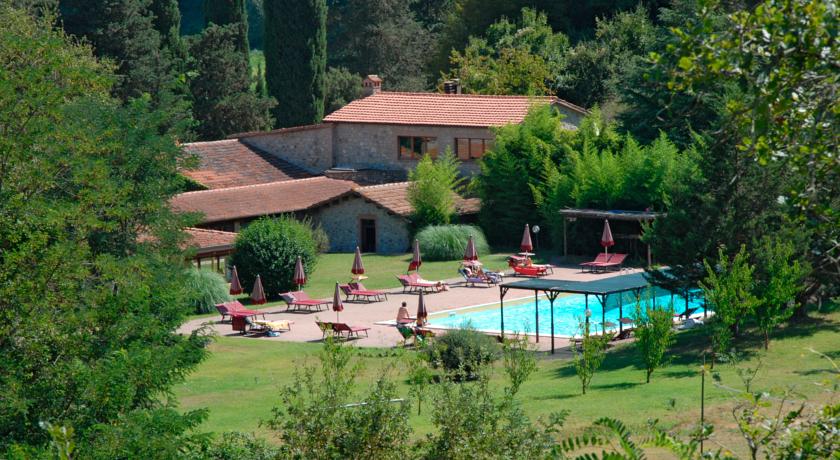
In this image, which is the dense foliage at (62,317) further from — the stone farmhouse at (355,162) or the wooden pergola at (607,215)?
the stone farmhouse at (355,162)

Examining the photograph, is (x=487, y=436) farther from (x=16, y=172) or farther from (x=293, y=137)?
(x=293, y=137)

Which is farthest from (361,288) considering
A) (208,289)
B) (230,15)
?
(230,15)

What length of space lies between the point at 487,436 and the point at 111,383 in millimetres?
3631

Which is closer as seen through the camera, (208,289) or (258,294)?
(258,294)

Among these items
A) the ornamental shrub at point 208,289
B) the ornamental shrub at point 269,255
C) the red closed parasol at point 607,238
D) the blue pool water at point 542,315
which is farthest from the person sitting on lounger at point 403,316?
the red closed parasol at point 607,238

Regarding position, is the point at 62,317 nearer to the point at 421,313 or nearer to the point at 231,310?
the point at 421,313

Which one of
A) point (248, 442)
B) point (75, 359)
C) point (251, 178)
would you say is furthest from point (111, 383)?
point (251, 178)

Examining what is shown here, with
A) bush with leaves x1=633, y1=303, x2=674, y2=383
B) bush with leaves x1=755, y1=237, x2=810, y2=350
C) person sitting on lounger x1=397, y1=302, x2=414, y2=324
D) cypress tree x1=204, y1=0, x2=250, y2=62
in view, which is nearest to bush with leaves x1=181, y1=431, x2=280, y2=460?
bush with leaves x1=633, y1=303, x2=674, y2=383

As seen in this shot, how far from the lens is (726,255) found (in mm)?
22391

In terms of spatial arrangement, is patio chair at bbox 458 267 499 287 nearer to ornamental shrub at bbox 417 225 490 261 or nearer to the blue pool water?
the blue pool water

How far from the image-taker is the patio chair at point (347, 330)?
28256mm

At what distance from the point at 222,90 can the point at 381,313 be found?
3149 centimetres

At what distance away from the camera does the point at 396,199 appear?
4366 cm

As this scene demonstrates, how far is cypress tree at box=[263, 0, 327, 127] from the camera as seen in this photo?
2424 inches
